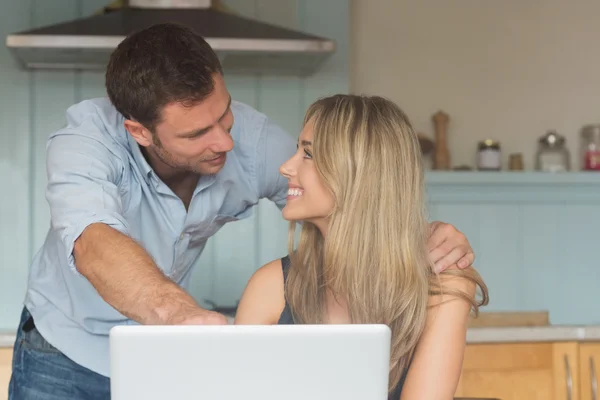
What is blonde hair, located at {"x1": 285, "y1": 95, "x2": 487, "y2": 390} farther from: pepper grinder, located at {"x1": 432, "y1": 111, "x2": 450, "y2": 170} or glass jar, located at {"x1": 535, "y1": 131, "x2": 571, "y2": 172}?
glass jar, located at {"x1": 535, "y1": 131, "x2": 571, "y2": 172}

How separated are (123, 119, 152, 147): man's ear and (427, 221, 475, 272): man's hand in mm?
560

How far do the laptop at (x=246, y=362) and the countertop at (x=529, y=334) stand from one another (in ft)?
5.64

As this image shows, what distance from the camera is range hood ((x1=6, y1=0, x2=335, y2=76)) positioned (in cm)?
237

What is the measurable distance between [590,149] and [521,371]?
1.13 metres

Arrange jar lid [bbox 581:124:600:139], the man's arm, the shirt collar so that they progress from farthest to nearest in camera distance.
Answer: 1. jar lid [bbox 581:124:600:139]
2. the shirt collar
3. the man's arm

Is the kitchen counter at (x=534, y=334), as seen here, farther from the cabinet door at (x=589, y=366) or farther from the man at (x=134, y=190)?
the man at (x=134, y=190)

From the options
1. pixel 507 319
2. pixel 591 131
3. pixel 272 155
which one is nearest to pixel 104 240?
pixel 272 155

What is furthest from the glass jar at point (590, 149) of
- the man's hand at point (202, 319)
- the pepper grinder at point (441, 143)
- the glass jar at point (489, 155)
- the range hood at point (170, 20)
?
the man's hand at point (202, 319)

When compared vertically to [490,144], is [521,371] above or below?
below

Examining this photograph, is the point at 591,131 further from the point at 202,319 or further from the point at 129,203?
the point at 202,319

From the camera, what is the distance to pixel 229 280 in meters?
2.98

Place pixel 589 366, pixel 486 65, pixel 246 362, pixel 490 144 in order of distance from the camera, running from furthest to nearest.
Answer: pixel 486 65 → pixel 490 144 → pixel 589 366 → pixel 246 362

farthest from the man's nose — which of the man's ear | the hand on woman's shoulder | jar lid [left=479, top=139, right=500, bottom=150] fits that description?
jar lid [left=479, top=139, right=500, bottom=150]

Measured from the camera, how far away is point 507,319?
9.05 feet
